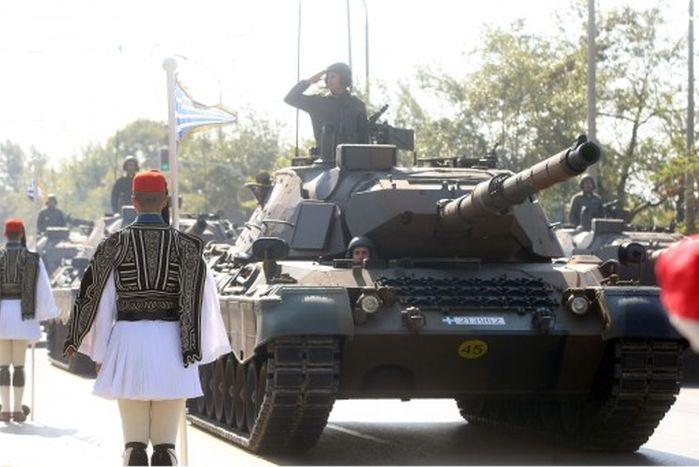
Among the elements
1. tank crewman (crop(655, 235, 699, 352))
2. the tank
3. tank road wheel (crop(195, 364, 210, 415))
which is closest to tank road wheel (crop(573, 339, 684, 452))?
tank road wheel (crop(195, 364, 210, 415))

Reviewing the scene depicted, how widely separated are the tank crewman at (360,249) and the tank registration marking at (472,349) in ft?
4.69

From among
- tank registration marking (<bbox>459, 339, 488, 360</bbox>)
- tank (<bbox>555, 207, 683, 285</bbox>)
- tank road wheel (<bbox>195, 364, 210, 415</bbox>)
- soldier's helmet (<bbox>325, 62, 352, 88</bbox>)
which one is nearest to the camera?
Answer: tank registration marking (<bbox>459, 339, 488, 360</bbox>)

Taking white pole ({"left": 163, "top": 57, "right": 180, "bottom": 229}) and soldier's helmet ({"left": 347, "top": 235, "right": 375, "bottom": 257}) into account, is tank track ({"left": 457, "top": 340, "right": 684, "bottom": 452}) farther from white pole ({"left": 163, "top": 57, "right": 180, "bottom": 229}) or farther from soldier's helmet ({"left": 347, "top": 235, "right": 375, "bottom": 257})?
white pole ({"left": 163, "top": 57, "right": 180, "bottom": 229})

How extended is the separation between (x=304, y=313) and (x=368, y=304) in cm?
60

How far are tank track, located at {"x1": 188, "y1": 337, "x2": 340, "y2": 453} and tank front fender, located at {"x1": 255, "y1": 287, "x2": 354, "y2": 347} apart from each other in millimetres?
124

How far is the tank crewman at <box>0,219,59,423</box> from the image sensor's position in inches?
651

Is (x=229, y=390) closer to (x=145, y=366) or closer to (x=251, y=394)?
(x=251, y=394)

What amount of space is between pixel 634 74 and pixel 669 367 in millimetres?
30569

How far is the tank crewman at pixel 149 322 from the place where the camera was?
9086 millimetres

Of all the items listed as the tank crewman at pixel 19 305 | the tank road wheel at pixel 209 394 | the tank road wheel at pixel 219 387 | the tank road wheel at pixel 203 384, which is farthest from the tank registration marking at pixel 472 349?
the tank crewman at pixel 19 305

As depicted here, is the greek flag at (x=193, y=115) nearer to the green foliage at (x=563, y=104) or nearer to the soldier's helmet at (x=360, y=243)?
the soldier's helmet at (x=360, y=243)

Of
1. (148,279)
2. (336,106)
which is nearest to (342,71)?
(336,106)

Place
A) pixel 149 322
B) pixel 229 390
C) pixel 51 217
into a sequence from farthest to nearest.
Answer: pixel 51 217, pixel 229 390, pixel 149 322

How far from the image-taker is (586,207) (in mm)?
27922
